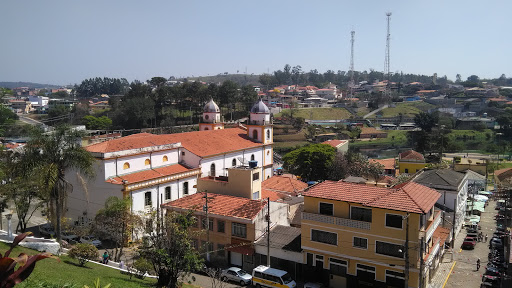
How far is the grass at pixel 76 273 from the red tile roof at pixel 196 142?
12.1 metres

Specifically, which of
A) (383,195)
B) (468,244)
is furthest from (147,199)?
(468,244)

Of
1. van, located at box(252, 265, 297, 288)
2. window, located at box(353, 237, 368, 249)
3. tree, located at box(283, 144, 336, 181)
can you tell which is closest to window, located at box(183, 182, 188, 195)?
van, located at box(252, 265, 297, 288)

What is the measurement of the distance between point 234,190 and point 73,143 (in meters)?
11.1

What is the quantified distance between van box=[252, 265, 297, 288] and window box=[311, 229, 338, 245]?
237 centimetres

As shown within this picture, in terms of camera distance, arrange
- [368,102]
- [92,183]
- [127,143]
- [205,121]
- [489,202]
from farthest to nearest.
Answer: [368,102] → [205,121] → [489,202] → [127,143] → [92,183]

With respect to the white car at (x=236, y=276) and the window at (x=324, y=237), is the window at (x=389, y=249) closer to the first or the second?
the window at (x=324, y=237)

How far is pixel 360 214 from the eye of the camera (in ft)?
65.4

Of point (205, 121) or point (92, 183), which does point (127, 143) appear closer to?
point (92, 183)

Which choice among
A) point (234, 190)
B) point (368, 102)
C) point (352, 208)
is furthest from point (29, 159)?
point (368, 102)

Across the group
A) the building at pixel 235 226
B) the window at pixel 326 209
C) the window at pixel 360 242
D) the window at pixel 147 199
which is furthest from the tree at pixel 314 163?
the window at pixel 360 242

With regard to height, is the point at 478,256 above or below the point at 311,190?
below

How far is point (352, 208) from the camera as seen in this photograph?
2014 centimetres

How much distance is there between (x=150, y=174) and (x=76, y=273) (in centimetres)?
1498

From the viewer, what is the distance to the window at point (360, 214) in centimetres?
1970
